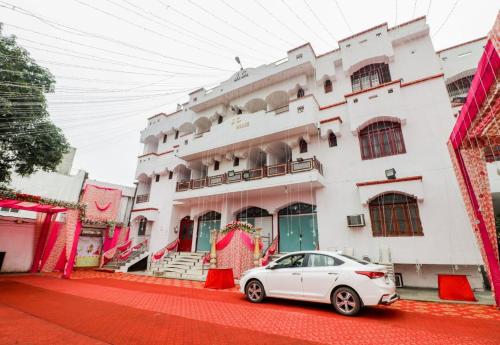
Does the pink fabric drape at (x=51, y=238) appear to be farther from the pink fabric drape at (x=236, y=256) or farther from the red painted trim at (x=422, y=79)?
the red painted trim at (x=422, y=79)

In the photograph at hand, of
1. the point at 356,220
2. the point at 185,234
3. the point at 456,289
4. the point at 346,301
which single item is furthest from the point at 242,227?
the point at 456,289

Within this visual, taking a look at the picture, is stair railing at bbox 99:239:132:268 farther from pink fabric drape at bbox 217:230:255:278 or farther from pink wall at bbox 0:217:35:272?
pink fabric drape at bbox 217:230:255:278

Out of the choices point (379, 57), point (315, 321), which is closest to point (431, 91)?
point (379, 57)

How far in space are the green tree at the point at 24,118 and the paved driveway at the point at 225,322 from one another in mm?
8149

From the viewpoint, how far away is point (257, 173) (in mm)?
13883

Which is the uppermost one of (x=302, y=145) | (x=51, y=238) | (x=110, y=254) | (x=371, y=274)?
(x=302, y=145)

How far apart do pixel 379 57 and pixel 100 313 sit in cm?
1669

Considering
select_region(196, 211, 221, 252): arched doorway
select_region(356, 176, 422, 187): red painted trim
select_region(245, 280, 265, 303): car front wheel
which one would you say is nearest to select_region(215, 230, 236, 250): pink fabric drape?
select_region(196, 211, 221, 252): arched doorway

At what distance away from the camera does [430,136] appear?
10.7 m

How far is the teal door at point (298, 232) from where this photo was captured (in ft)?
41.5

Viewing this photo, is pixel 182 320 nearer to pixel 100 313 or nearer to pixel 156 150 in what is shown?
pixel 100 313

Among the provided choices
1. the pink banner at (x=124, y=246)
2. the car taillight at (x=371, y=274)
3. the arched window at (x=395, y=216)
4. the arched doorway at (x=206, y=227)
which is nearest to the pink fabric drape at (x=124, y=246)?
the pink banner at (x=124, y=246)

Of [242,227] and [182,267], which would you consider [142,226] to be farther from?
[242,227]

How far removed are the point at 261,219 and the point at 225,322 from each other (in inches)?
395
